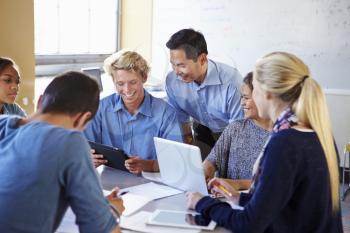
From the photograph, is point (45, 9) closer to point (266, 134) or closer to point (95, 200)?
point (266, 134)

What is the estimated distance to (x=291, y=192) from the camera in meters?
1.23

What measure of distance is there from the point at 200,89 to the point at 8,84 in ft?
3.45

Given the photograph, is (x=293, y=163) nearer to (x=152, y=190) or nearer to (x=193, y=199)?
(x=193, y=199)

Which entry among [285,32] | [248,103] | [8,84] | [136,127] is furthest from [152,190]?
[285,32]

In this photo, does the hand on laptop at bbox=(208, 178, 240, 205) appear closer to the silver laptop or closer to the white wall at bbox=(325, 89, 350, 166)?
the silver laptop

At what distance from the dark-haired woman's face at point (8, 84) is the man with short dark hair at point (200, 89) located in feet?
2.74

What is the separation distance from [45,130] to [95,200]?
0.20 metres

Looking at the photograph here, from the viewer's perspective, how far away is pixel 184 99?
2.64m

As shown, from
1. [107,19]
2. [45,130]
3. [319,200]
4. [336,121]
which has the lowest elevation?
[336,121]

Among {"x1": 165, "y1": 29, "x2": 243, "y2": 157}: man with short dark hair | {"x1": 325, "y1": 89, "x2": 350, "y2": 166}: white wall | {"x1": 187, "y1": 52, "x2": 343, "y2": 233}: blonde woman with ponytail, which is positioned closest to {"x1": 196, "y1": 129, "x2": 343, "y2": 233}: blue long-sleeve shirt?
{"x1": 187, "y1": 52, "x2": 343, "y2": 233}: blonde woman with ponytail

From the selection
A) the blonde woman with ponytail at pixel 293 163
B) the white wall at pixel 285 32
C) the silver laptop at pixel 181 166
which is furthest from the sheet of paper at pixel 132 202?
the white wall at pixel 285 32

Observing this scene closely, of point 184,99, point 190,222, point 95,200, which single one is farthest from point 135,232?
point 184,99

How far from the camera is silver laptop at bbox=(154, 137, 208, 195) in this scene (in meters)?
1.63

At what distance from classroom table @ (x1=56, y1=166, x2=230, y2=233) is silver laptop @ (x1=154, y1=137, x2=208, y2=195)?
0.22 ft
